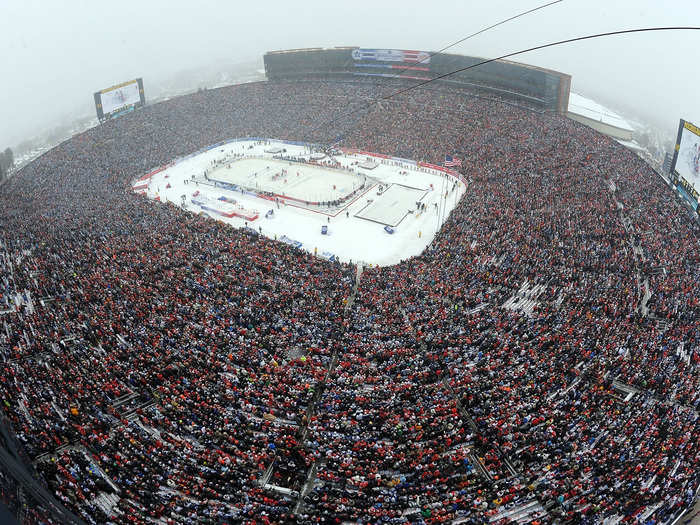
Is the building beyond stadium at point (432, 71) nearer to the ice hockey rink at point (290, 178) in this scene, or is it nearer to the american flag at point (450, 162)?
the american flag at point (450, 162)

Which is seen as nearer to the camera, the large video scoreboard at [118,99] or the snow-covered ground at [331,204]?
the snow-covered ground at [331,204]

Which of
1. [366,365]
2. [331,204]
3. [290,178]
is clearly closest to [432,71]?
[290,178]

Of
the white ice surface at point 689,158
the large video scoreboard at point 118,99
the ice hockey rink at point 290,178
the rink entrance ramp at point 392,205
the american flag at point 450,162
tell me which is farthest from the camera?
the large video scoreboard at point 118,99

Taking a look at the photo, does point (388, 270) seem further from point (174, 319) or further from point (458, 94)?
point (458, 94)

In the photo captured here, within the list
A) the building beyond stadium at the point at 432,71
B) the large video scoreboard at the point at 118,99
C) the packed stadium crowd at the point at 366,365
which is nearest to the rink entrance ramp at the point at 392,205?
the packed stadium crowd at the point at 366,365

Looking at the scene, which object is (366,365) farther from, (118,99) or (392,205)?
(118,99)

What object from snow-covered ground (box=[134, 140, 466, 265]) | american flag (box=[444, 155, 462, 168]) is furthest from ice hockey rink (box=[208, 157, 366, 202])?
american flag (box=[444, 155, 462, 168])
